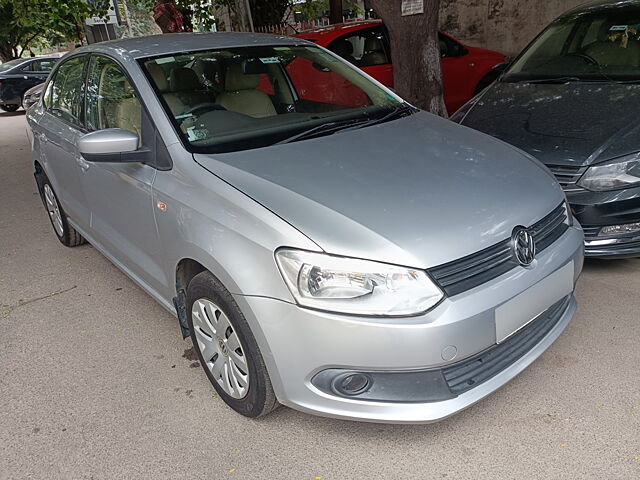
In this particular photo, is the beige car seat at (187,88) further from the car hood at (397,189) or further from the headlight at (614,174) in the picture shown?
the headlight at (614,174)

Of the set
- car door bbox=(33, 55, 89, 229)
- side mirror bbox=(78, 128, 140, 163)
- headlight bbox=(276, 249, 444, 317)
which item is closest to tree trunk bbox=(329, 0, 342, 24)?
car door bbox=(33, 55, 89, 229)

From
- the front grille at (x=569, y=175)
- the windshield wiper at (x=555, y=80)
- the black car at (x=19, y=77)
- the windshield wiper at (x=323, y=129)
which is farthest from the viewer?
the black car at (x=19, y=77)

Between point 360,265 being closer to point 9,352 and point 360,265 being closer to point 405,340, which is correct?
point 405,340

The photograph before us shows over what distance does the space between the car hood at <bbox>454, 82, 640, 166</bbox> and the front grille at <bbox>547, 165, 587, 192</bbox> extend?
0.03 metres

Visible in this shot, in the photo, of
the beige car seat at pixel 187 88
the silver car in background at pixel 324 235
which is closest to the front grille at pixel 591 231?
the silver car in background at pixel 324 235

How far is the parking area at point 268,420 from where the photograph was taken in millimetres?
2205

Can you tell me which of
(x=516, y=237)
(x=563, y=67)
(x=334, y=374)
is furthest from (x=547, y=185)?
(x=563, y=67)

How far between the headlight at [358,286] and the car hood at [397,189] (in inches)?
1.6

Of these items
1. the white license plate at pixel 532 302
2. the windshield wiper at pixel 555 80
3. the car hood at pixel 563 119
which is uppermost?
the windshield wiper at pixel 555 80

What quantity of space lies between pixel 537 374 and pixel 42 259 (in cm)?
386

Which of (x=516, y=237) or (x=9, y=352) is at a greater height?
(x=516, y=237)

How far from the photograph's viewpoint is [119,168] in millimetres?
2969

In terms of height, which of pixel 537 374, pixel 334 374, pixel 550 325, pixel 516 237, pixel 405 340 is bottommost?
pixel 537 374

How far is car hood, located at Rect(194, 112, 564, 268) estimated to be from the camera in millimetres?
2035
